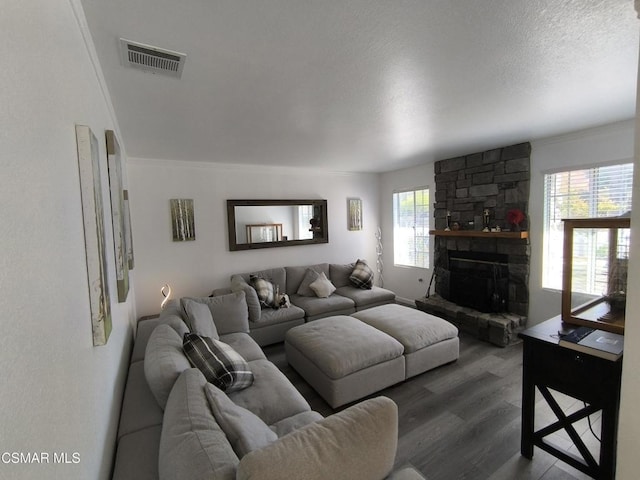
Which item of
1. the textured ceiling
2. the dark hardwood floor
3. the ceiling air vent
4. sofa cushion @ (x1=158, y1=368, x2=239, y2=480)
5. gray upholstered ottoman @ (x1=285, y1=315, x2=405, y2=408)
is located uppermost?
the textured ceiling

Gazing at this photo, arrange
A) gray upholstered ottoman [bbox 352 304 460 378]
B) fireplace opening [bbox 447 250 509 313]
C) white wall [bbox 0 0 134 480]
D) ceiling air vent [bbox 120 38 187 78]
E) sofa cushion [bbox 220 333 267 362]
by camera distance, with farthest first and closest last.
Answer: fireplace opening [bbox 447 250 509 313]
gray upholstered ottoman [bbox 352 304 460 378]
sofa cushion [bbox 220 333 267 362]
ceiling air vent [bbox 120 38 187 78]
white wall [bbox 0 0 134 480]

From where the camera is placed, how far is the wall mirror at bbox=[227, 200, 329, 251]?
4.36m

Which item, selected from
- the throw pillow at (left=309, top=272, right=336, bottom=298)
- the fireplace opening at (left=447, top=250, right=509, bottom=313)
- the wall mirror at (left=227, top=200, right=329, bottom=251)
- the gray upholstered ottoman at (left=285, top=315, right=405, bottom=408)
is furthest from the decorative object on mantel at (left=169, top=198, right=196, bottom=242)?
the fireplace opening at (left=447, top=250, right=509, bottom=313)

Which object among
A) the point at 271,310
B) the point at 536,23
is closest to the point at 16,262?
the point at 536,23

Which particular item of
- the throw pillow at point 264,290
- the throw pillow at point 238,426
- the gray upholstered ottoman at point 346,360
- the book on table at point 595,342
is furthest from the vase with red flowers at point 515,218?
the throw pillow at point 238,426

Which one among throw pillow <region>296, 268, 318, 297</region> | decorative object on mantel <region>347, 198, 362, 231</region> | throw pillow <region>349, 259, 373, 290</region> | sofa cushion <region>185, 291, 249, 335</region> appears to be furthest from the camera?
decorative object on mantel <region>347, 198, 362, 231</region>

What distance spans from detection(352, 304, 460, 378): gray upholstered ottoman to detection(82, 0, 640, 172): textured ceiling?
201cm

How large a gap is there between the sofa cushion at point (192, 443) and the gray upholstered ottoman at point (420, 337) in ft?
Answer: 6.88

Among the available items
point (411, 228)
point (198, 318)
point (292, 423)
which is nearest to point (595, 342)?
point (292, 423)

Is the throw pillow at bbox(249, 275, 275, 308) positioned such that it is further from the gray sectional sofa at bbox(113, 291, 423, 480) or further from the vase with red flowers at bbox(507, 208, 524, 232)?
the vase with red flowers at bbox(507, 208, 524, 232)

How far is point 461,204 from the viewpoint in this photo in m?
4.34

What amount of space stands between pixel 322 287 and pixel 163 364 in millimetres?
2980

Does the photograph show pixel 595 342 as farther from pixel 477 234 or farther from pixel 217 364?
pixel 477 234

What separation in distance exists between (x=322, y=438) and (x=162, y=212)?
3639 mm
